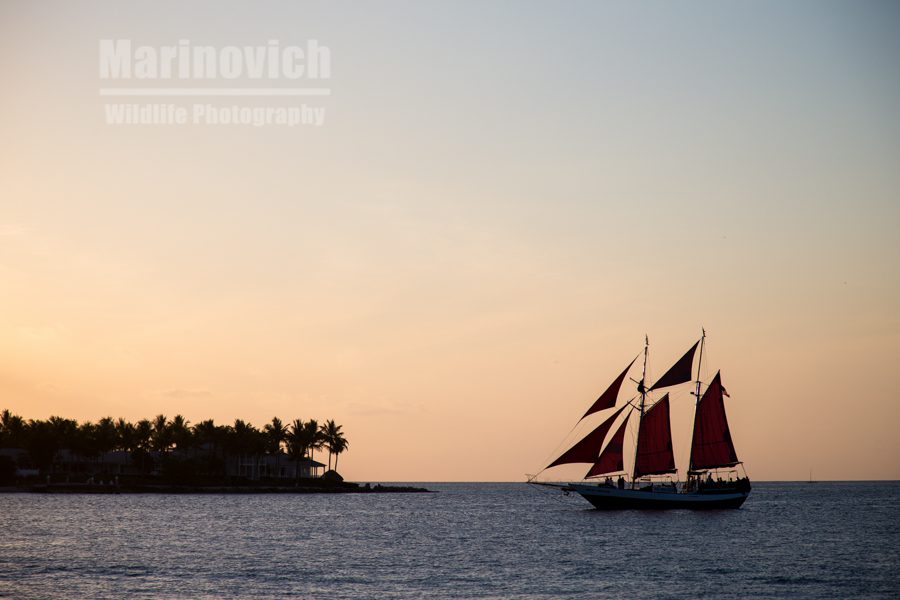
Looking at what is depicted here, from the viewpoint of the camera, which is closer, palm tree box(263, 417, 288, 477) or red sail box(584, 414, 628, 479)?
red sail box(584, 414, 628, 479)

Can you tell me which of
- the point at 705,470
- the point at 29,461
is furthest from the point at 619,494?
the point at 29,461

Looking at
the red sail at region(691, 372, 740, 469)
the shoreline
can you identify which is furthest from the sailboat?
the shoreline

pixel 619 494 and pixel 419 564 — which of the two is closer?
pixel 419 564

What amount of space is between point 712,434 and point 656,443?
586 cm

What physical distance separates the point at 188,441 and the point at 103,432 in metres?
14.6

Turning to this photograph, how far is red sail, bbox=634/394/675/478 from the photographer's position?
9900cm

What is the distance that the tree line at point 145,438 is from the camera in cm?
15425

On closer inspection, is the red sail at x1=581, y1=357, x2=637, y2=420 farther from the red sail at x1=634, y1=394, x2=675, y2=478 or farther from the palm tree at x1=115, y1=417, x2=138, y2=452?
the palm tree at x1=115, y1=417, x2=138, y2=452

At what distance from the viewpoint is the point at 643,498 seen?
326 feet

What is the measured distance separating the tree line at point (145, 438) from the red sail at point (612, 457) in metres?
85.4

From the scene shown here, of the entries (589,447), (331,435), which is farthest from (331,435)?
(589,447)

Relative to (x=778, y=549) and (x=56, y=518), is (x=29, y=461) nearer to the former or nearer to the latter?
(x=56, y=518)

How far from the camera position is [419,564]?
183 feet

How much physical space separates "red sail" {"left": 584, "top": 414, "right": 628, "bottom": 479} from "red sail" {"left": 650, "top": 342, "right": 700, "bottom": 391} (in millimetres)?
5653
